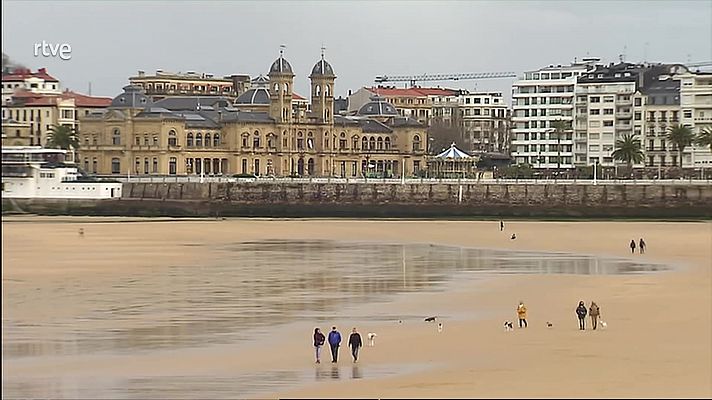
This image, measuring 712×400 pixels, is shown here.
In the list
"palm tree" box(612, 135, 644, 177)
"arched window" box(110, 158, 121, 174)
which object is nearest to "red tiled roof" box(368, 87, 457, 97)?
"arched window" box(110, 158, 121, 174)

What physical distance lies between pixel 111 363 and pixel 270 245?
27057mm

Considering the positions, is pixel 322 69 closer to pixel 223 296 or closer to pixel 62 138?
pixel 62 138

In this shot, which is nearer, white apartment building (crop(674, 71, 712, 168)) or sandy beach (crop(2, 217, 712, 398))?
sandy beach (crop(2, 217, 712, 398))

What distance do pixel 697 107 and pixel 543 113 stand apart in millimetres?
19603

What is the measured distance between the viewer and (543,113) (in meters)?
110

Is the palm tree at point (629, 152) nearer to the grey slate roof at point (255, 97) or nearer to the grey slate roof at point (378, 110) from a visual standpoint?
the grey slate roof at point (378, 110)

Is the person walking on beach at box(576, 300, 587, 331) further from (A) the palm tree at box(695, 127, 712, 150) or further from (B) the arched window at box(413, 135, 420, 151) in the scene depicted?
(B) the arched window at box(413, 135, 420, 151)

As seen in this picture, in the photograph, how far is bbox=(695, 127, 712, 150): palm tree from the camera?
8462 centimetres

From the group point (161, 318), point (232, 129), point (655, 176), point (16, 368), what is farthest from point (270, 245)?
point (232, 129)

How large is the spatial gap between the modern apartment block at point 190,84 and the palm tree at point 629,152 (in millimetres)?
39537

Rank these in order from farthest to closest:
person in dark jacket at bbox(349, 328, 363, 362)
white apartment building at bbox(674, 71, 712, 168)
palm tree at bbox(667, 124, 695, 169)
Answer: white apartment building at bbox(674, 71, 712, 168)
palm tree at bbox(667, 124, 695, 169)
person in dark jacket at bbox(349, 328, 363, 362)

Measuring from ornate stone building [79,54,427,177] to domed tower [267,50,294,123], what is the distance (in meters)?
0.08

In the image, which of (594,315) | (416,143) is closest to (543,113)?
(416,143)

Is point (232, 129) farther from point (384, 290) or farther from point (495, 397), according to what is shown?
point (495, 397)
